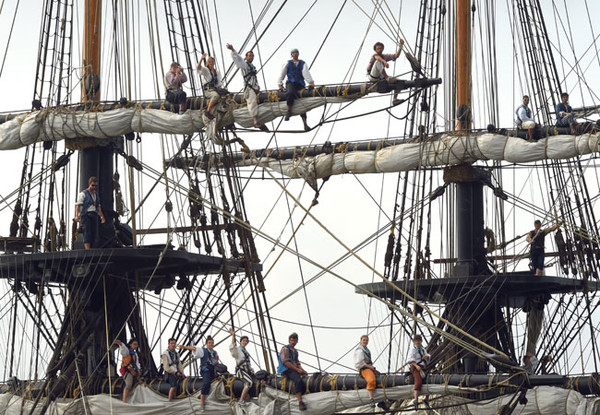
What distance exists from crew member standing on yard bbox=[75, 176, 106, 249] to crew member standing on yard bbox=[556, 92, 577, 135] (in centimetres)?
1102

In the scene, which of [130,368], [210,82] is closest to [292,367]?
[130,368]

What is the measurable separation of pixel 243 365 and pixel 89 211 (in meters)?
4.14

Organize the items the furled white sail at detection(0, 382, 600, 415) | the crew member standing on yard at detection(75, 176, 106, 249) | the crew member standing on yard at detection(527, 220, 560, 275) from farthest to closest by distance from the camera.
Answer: the crew member standing on yard at detection(527, 220, 560, 275) → the crew member standing on yard at detection(75, 176, 106, 249) → the furled white sail at detection(0, 382, 600, 415)

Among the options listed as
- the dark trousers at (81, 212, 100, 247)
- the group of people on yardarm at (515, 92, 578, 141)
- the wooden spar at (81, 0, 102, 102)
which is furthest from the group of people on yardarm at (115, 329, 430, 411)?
the group of people on yardarm at (515, 92, 578, 141)

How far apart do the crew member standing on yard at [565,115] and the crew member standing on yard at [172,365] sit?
10862 millimetres

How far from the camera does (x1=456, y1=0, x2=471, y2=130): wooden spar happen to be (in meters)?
40.7

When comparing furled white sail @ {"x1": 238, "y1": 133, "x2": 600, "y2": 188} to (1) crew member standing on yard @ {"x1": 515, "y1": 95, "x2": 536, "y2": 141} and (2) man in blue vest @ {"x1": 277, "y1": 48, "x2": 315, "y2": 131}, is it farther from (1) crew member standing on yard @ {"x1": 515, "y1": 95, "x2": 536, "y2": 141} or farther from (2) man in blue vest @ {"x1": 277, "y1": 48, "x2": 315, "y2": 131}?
(2) man in blue vest @ {"x1": 277, "y1": 48, "x2": 315, "y2": 131}

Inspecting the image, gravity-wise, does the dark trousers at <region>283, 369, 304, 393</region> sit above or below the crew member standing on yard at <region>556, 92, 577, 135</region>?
below

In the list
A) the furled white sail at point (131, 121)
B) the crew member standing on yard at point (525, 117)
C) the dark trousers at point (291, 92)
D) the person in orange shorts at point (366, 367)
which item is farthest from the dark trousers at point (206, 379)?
the crew member standing on yard at point (525, 117)

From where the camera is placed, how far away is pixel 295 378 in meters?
31.5

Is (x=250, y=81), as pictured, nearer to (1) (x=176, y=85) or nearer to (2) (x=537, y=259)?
(1) (x=176, y=85)

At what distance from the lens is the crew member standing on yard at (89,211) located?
33.3m

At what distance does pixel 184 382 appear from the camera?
32.9 meters

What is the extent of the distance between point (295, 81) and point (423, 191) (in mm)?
7286
